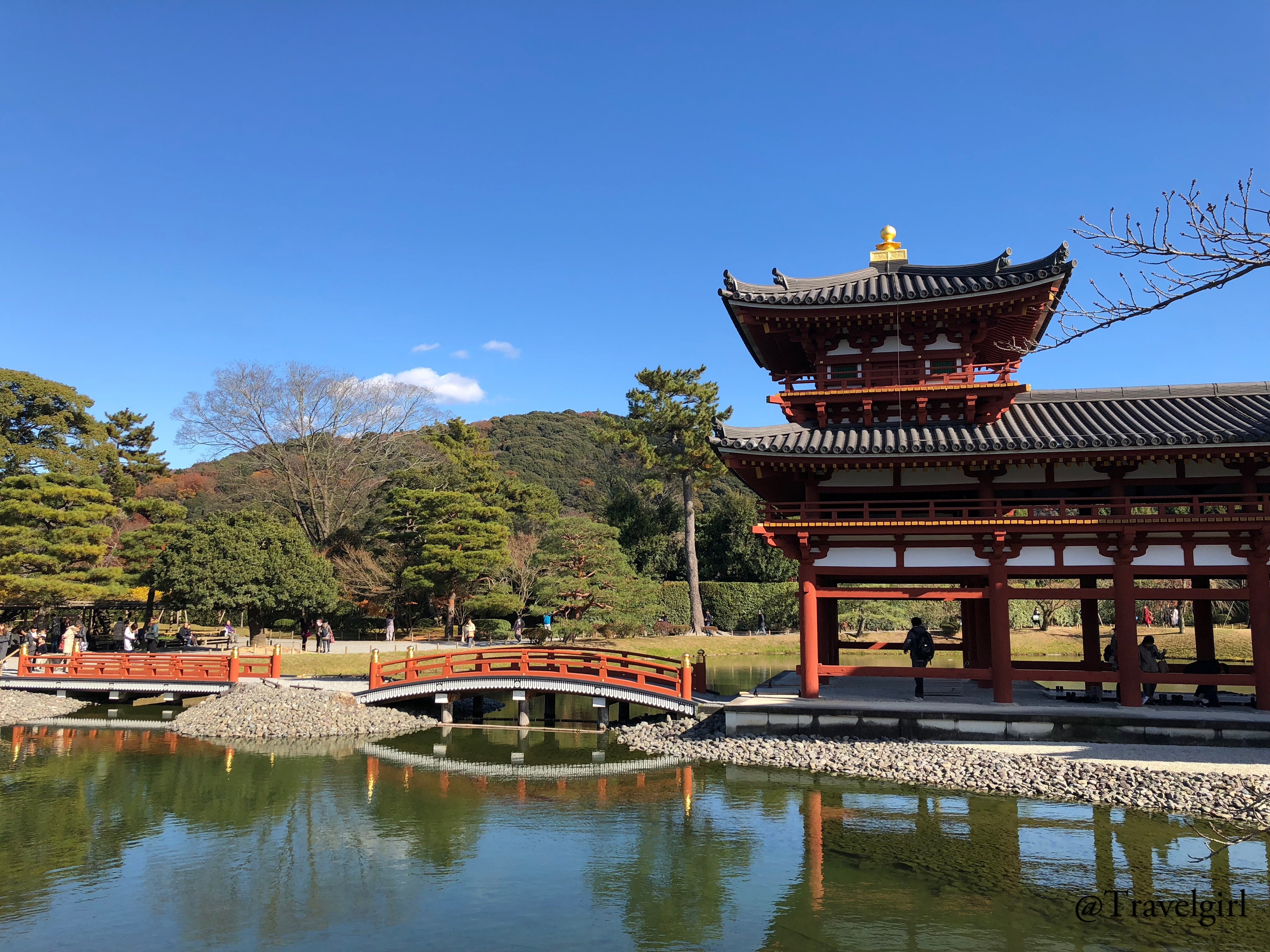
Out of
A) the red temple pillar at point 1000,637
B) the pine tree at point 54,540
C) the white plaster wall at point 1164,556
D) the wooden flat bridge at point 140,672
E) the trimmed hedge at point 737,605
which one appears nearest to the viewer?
the white plaster wall at point 1164,556

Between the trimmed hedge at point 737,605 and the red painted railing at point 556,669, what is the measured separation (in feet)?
73.9

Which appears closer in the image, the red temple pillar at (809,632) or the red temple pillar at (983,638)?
the red temple pillar at (809,632)

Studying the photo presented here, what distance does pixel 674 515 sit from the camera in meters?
49.8

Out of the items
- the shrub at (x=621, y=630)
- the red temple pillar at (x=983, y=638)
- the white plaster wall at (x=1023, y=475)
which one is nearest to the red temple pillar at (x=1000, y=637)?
the white plaster wall at (x=1023, y=475)

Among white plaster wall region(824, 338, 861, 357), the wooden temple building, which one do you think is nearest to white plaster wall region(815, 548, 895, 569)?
the wooden temple building

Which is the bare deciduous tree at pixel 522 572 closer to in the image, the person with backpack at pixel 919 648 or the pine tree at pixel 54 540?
the pine tree at pixel 54 540

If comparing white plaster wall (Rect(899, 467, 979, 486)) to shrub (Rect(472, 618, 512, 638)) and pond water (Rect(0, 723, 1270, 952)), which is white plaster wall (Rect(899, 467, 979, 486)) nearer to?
pond water (Rect(0, 723, 1270, 952))

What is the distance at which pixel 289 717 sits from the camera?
20562 millimetres

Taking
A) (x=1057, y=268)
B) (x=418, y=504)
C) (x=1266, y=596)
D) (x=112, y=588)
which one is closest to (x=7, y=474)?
(x=112, y=588)

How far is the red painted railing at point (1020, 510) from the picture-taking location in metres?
15.9

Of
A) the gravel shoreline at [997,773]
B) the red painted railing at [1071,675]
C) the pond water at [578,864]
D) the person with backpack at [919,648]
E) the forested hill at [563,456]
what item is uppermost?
the forested hill at [563,456]

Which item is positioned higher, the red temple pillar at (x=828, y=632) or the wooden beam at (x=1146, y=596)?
the wooden beam at (x=1146, y=596)

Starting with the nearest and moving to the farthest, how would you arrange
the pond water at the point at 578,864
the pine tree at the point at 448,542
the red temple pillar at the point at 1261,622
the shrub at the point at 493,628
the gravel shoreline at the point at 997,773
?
the pond water at the point at 578,864
the gravel shoreline at the point at 997,773
the red temple pillar at the point at 1261,622
the pine tree at the point at 448,542
the shrub at the point at 493,628

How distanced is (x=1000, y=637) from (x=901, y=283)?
8.43 m
